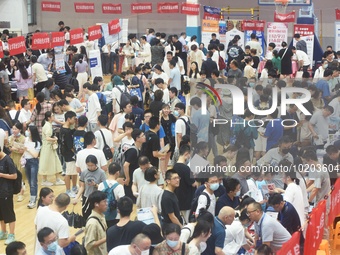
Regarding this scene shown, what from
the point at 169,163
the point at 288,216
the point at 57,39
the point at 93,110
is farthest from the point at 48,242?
the point at 57,39

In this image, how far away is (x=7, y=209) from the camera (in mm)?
9211

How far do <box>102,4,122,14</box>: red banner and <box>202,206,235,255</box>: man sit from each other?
21.3 m

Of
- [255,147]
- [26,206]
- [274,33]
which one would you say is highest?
[274,33]

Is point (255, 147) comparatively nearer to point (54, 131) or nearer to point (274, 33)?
point (54, 131)

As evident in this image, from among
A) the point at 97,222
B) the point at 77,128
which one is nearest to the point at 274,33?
the point at 77,128

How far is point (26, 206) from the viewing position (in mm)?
11164

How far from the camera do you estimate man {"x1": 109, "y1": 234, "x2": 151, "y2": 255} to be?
20.8 feet

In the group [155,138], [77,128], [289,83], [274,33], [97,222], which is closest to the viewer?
[97,222]

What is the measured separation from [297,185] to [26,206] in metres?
4.72

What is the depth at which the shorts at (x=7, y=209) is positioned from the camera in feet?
30.0

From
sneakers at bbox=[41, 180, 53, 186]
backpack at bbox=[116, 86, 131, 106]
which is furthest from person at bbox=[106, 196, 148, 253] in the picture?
backpack at bbox=[116, 86, 131, 106]

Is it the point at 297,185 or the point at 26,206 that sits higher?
the point at 297,185

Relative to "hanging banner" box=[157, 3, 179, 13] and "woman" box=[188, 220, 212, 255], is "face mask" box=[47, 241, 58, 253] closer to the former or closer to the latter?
"woman" box=[188, 220, 212, 255]

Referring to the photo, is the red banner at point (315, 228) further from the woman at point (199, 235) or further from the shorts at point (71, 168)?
the shorts at point (71, 168)
